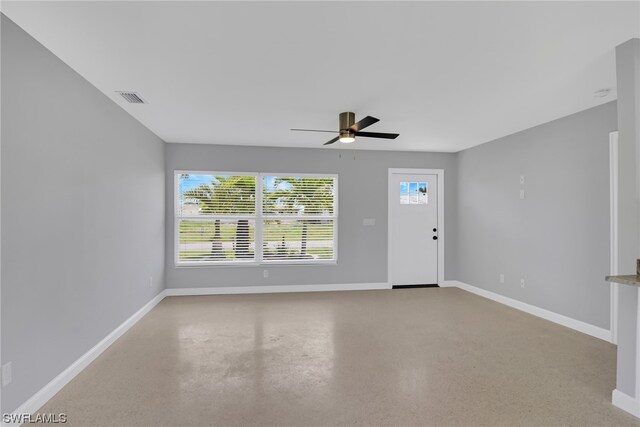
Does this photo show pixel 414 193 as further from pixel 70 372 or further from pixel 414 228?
pixel 70 372

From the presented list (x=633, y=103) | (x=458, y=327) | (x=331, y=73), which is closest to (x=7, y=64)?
(x=331, y=73)

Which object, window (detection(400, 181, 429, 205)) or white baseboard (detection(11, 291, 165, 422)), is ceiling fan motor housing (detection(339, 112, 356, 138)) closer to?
window (detection(400, 181, 429, 205))

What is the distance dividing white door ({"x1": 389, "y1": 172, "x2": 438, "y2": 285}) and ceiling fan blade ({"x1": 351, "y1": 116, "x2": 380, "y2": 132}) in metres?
2.68

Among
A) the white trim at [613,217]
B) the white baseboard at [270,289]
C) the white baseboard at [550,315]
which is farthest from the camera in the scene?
the white baseboard at [270,289]

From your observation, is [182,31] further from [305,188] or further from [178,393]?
[305,188]

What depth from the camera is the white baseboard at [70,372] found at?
2.14 metres

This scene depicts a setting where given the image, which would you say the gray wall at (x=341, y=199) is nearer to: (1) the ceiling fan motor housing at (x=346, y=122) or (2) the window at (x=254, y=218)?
Result: (2) the window at (x=254, y=218)

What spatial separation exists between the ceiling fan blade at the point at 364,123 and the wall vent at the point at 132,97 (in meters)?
2.17

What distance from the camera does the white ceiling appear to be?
73.8 inches

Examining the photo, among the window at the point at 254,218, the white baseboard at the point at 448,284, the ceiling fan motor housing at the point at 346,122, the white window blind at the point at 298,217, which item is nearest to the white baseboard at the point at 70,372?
the window at the point at 254,218

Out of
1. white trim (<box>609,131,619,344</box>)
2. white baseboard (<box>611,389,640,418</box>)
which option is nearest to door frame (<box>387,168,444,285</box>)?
white trim (<box>609,131,619,344</box>)

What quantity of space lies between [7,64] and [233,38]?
1.34 m

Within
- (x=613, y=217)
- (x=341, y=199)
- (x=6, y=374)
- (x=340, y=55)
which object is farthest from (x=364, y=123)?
(x=6, y=374)

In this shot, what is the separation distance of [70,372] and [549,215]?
17.2 feet
